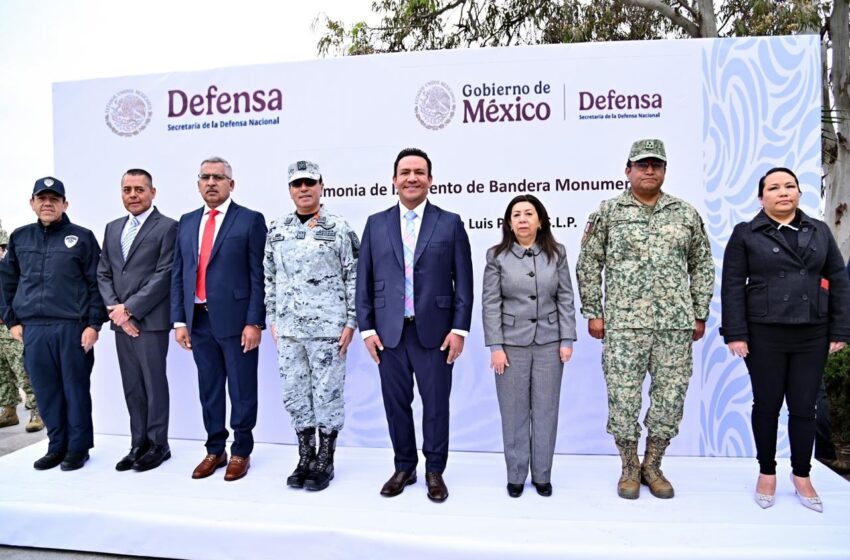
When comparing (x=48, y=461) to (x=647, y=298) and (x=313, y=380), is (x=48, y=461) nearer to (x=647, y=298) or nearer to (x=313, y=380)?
(x=313, y=380)

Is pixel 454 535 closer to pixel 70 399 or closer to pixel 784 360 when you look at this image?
pixel 784 360

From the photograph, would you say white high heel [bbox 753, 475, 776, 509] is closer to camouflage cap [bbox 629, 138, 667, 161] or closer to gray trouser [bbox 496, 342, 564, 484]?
gray trouser [bbox 496, 342, 564, 484]

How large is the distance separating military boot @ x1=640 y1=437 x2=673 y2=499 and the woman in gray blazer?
50 centimetres

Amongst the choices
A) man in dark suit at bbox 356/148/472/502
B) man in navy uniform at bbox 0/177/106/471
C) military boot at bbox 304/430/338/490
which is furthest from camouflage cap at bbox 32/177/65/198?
military boot at bbox 304/430/338/490

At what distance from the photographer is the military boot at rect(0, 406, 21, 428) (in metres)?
5.51

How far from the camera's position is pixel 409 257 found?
3025mm

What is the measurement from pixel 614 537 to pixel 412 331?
127 cm

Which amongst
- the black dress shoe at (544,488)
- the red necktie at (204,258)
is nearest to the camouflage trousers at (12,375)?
the red necktie at (204,258)

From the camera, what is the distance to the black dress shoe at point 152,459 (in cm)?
341

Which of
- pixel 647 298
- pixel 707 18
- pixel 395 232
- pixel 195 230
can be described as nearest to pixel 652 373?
pixel 647 298

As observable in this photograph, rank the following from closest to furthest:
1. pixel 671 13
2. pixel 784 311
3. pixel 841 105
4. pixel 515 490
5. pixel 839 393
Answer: pixel 784 311 < pixel 515 490 < pixel 839 393 < pixel 841 105 < pixel 671 13

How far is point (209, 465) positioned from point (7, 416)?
11.3ft

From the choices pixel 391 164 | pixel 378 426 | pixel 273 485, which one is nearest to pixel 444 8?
pixel 391 164

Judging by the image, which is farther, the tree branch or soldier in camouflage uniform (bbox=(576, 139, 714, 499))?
the tree branch
